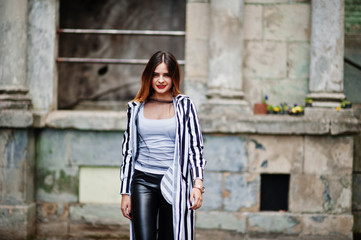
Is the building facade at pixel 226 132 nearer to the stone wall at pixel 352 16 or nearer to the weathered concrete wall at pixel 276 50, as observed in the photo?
the weathered concrete wall at pixel 276 50

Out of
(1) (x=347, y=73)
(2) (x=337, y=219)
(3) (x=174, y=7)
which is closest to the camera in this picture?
(2) (x=337, y=219)

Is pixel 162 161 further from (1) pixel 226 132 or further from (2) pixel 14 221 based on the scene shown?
(2) pixel 14 221

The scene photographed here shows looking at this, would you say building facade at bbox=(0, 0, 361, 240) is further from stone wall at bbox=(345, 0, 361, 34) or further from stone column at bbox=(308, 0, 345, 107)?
stone wall at bbox=(345, 0, 361, 34)

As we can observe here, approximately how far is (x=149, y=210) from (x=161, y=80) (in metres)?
0.84

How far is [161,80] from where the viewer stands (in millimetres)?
3018

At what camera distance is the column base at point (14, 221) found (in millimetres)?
5191

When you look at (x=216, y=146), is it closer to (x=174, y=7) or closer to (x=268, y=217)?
(x=268, y=217)

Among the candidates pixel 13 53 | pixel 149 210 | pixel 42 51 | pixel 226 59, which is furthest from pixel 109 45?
pixel 149 210

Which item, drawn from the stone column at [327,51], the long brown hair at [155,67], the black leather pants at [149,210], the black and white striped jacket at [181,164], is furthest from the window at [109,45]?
the black leather pants at [149,210]

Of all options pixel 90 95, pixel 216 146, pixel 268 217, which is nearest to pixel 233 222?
pixel 268 217

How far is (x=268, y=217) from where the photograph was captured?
524cm

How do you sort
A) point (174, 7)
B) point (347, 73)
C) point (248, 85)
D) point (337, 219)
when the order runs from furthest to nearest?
point (174, 7) < point (347, 73) < point (248, 85) < point (337, 219)

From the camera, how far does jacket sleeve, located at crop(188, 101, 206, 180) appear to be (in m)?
2.96

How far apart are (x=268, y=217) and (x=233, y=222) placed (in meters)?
0.40
